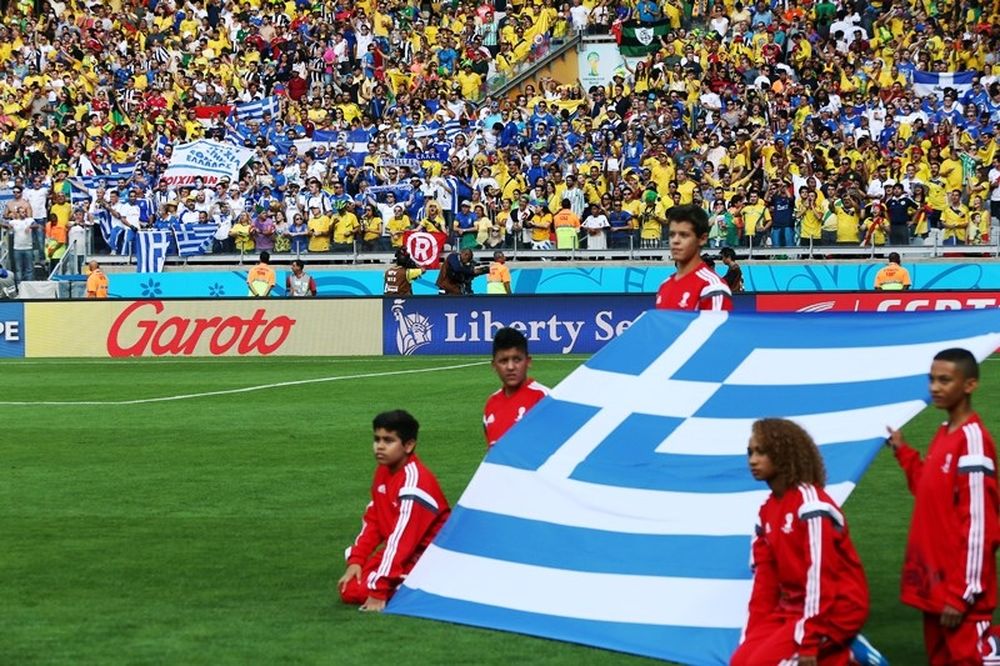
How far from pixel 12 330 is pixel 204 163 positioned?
343 inches

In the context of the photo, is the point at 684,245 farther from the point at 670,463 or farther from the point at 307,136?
the point at 307,136

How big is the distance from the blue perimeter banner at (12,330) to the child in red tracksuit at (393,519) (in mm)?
20621

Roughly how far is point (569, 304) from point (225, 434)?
10939 millimetres

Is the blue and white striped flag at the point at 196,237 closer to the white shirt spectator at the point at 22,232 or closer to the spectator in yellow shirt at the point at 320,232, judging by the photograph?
the spectator in yellow shirt at the point at 320,232

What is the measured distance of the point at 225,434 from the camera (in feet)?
55.6

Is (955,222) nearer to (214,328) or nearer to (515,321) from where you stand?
(515,321)

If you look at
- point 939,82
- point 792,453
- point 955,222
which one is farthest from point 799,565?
point 939,82

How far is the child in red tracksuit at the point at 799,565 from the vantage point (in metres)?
6.55

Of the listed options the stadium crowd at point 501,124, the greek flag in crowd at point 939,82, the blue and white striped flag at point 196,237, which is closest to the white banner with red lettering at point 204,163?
the stadium crowd at point 501,124

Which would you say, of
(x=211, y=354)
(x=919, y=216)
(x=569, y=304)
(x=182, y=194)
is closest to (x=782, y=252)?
(x=919, y=216)

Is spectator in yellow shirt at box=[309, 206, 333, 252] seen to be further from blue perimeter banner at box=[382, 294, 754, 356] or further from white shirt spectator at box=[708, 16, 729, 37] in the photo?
white shirt spectator at box=[708, 16, 729, 37]

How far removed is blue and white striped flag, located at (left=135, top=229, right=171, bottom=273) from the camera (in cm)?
3322

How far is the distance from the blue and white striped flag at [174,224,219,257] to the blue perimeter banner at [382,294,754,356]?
26.4 feet

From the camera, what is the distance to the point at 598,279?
31.8 m
